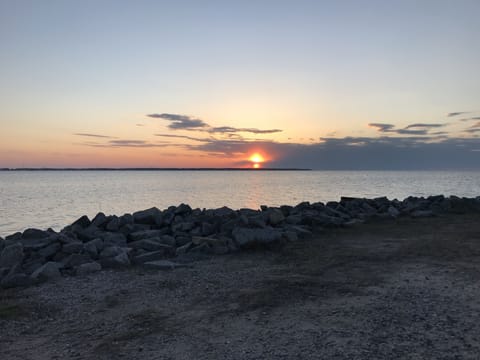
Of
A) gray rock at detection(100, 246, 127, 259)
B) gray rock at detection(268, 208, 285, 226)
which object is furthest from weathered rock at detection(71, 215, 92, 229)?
gray rock at detection(268, 208, 285, 226)

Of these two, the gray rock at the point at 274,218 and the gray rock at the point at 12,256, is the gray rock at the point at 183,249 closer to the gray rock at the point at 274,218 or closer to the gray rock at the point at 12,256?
the gray rock at the point at 12,256

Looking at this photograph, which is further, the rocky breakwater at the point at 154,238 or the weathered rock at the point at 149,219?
the weathered rock at the point at 149,219

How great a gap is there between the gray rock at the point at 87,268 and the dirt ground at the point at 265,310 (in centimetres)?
27

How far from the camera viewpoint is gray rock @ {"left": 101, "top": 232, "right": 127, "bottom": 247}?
11.2 m

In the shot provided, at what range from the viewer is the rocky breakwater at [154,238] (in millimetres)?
9117

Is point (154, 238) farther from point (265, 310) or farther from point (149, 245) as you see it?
point (265, 310)

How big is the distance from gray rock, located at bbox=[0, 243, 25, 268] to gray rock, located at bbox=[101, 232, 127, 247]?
1984 mm

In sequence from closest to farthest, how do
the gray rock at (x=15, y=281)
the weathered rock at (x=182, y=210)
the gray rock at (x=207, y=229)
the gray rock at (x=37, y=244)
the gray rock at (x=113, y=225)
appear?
1. the gray rock at (x=15, y=281)
2. the gray rock at (x=37, y=244)
3. the gray rock at (x=207, y=229)
4. the gray rock at (x=113, y=225)
5. the weathered rock at (x=182, y=210)

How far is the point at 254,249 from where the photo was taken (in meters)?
10.5

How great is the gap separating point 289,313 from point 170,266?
146 inches

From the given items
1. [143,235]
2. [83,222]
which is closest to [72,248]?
[143,235]

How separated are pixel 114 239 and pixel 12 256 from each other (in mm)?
2695

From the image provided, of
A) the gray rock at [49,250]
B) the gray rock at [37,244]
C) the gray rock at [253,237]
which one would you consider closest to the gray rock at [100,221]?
the gray rock at [37,244]

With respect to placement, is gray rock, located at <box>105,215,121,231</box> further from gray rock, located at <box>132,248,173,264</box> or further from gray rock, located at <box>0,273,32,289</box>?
gray rock, located at <box>0,273,32,289</box>
